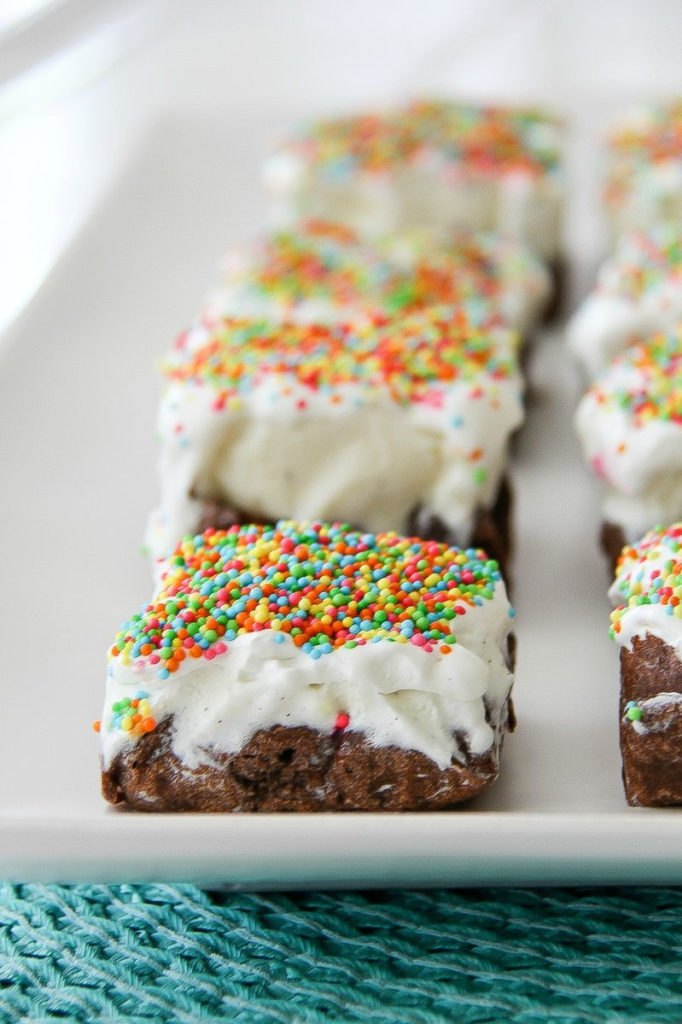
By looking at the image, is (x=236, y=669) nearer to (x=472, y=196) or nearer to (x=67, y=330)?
(x=67, y=330)

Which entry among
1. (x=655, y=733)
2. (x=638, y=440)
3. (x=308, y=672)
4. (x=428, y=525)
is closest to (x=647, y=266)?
(x=638, y=440)

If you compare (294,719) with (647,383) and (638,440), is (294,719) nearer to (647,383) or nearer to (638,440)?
(638,440)

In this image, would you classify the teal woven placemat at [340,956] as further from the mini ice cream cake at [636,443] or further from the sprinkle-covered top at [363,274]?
the sprinkle-covered top at [363,274]

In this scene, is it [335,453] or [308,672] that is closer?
[308,672]

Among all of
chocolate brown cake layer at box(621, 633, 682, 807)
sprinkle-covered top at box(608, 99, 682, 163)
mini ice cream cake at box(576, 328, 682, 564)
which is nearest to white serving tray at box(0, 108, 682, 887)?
chocolate brown cake layer at box(621, 633, 682, 807)

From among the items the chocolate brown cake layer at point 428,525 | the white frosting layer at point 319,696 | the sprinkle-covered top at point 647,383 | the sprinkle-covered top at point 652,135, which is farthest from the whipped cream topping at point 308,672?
the sprinkle-covered top at point 652,135
